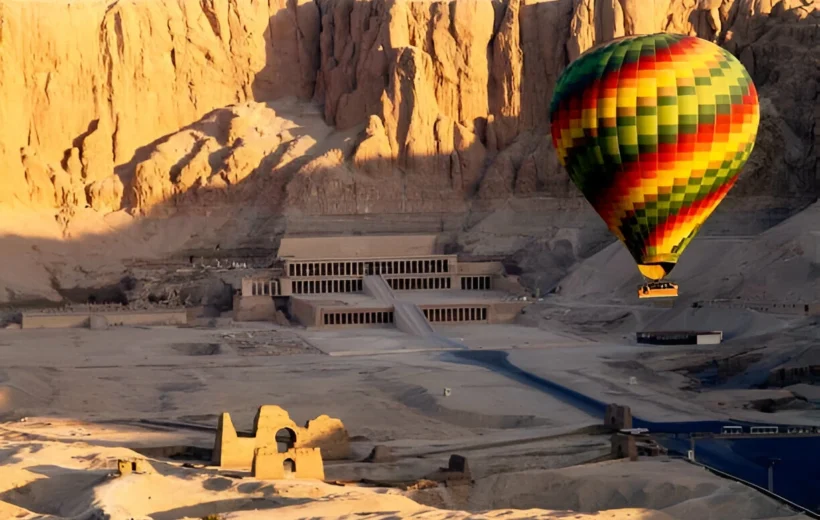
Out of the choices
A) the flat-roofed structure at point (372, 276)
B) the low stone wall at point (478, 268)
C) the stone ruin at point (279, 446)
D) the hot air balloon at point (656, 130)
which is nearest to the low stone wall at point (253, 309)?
the flat-roofed structure at point (372, 276)

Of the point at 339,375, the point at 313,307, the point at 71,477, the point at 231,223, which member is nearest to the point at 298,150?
the point at 231,223

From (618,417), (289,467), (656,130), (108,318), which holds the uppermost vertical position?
(656,130)

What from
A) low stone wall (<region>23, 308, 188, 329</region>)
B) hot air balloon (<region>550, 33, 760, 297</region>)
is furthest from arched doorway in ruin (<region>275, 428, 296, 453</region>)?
low stone wall (<region>23, 308, 188, 329</region>)

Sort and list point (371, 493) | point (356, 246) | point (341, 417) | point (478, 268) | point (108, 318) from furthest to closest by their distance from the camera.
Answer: point (356, 246) → point (478, 268) → point (108, 318) → point (341, 417) → point (371, 493)

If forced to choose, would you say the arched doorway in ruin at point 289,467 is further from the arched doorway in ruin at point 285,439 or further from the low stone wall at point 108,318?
the low stone wall at point 108,318

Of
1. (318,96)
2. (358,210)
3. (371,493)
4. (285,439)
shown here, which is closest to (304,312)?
(358,210)

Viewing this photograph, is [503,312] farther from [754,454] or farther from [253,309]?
[754,454]

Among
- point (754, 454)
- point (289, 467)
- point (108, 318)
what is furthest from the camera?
point (108, 318)

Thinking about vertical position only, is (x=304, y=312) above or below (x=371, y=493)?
above
